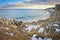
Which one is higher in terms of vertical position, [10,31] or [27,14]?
[27,14]

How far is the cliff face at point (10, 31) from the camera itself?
1.96 metres

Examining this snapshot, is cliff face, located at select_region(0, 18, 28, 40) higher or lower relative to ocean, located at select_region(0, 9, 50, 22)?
lower

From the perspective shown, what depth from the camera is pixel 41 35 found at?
196cm

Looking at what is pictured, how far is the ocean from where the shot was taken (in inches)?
79.4

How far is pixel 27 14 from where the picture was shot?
6.68 feet

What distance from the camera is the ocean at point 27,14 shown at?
202 centimetres

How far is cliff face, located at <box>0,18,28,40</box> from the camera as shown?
1.96 meters

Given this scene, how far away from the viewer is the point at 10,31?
1.98 meters

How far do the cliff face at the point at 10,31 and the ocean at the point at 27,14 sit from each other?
0.09 metres

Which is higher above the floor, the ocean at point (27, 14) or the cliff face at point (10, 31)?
the ocean at point (27, 14)

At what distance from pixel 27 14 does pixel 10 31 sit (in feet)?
1.24

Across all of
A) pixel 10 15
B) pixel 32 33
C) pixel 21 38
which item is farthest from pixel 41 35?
pixel 10 15

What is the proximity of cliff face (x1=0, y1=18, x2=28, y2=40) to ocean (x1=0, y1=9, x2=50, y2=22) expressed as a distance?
0.09 metres

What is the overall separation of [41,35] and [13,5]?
663mm
